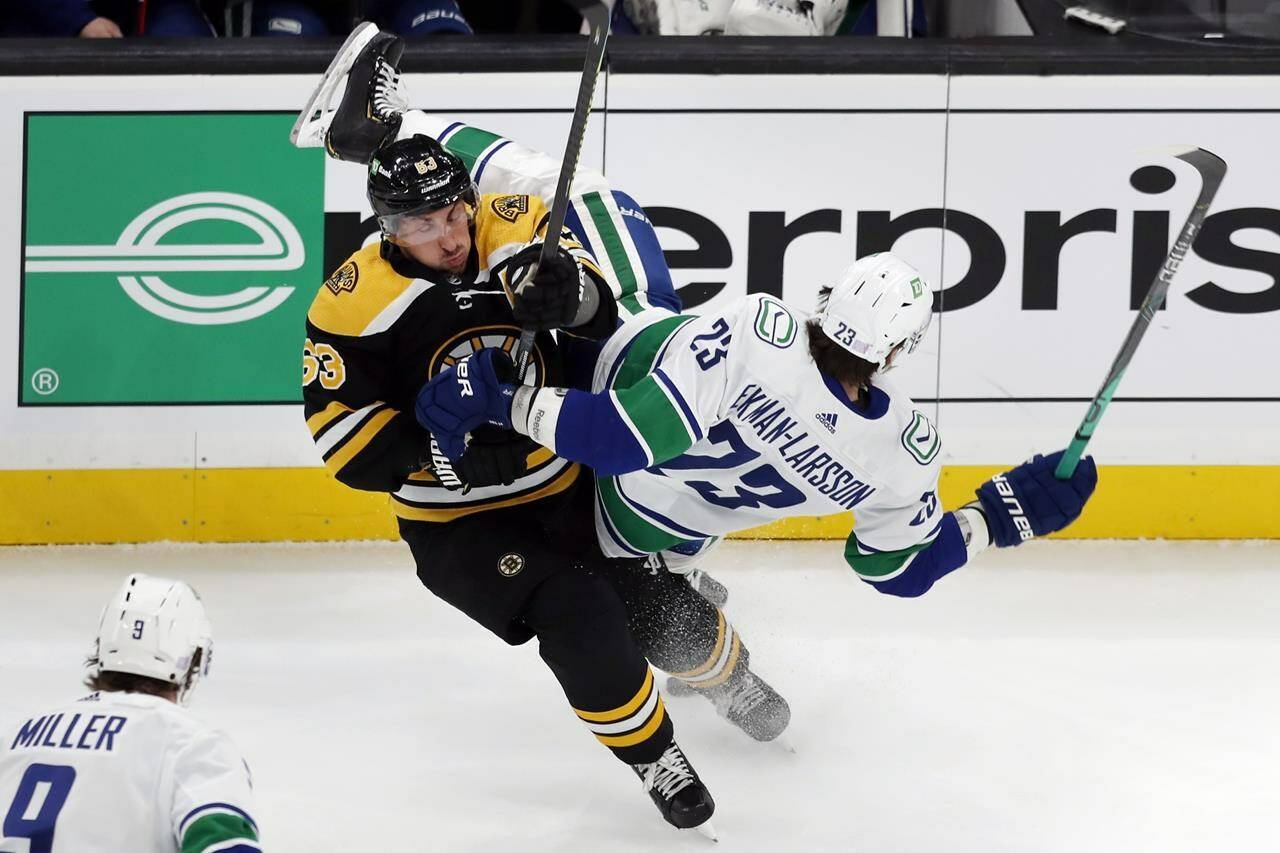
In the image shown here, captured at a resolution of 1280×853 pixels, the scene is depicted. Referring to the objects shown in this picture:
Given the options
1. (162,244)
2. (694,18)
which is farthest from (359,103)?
(694,18)

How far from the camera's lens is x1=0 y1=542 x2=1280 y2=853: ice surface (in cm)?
271

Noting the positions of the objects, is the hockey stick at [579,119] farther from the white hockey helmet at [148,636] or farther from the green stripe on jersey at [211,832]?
the green stripe on jersey at [211,832]

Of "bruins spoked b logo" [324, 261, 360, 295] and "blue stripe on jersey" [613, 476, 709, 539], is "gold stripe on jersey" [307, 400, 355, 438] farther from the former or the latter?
"blue stripe on jersey" [613, 476, 709, 539]

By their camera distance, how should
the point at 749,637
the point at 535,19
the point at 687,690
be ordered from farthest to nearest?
the point at 535,19 < the point at 749,637 < the point at 687,690

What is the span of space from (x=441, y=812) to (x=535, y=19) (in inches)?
110

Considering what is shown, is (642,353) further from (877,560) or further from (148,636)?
(148,636)

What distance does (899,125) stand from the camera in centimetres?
→ 412

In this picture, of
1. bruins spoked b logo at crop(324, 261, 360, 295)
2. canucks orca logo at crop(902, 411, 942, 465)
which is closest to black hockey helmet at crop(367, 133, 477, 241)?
bruins spoked b logo at crop(324, 261, 360, 295)

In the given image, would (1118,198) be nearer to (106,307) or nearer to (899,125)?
(899,125)

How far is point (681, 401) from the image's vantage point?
2508mm

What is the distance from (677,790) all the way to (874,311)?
2.76 feet

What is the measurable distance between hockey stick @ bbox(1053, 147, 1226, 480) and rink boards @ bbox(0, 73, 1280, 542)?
1.19m

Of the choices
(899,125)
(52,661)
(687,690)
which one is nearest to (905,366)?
(899,125)

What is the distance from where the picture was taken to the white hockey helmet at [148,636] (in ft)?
5.67
